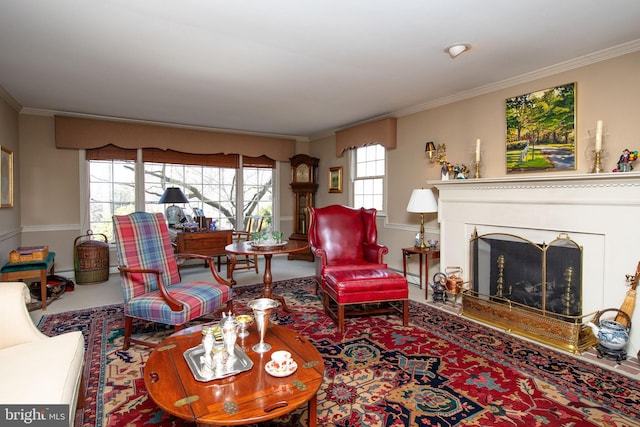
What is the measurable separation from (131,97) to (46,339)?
3.16 metres

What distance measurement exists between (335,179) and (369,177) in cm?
86

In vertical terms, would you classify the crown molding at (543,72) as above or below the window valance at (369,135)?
above

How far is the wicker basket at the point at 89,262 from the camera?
4.56m

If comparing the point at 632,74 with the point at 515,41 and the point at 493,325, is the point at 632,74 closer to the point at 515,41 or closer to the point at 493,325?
the point at 515,41

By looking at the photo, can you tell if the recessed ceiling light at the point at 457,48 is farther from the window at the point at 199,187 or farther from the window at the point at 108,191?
the window at the point at 108,191

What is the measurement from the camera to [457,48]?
2684 millimetres

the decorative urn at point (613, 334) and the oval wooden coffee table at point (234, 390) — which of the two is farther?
the decorative urn at point (613, 334)

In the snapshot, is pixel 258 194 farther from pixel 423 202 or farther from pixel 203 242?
pixel 423 202

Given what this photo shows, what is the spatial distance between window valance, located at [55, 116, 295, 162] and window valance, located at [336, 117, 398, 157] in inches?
51.5

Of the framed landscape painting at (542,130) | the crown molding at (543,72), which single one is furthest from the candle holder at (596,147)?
the crown molding at (543,72)

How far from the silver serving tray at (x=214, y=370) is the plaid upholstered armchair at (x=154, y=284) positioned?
0.76 metres

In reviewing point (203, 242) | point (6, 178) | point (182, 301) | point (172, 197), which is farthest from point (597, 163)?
point (6, 178)

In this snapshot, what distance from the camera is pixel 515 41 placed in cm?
263

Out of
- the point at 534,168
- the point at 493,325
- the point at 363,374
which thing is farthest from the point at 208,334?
the point at 534,168
